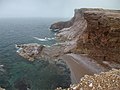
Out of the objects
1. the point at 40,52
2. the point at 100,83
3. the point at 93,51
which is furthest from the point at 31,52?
the point at 100,83

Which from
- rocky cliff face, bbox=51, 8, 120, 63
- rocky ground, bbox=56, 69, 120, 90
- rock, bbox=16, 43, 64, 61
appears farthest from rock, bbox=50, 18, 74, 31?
rocky ground, bbox=56, 69, 120, 90

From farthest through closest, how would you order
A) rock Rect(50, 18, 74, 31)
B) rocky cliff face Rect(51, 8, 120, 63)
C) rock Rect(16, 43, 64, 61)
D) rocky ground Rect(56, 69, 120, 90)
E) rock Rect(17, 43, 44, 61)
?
rock Rect(50, 18, 74, 31) → rock Rect(17, 43, 44, 61) → rock Rect(16, 43, 64, 61) → rocky cliff face Rect(51, 8, 120, 63) → rocky ground Rect(56, 69, 120, 90)

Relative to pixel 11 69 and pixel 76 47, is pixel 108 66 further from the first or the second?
pixel 11 69

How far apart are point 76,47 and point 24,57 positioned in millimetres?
16430

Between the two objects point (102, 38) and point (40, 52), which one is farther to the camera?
point (40, 52)

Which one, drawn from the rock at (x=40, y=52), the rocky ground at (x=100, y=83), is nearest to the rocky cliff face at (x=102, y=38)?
the rock at (x=40, y=52)

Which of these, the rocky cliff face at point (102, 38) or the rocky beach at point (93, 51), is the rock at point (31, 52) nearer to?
the rocky beach at point (93, 51)

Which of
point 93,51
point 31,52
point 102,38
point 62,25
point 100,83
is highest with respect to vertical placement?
point 100,83

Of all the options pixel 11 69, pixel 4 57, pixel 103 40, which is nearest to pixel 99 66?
pixel 103 40

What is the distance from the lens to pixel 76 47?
66125mm

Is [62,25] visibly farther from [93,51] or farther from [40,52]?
[93,51]

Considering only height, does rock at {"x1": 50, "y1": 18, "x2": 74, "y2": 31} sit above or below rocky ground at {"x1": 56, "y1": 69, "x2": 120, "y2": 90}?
below

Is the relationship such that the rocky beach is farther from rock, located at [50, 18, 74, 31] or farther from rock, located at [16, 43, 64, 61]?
rock, located at [50, 18, 74, 31]

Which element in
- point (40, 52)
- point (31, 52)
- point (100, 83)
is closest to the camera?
point (100, 83)
